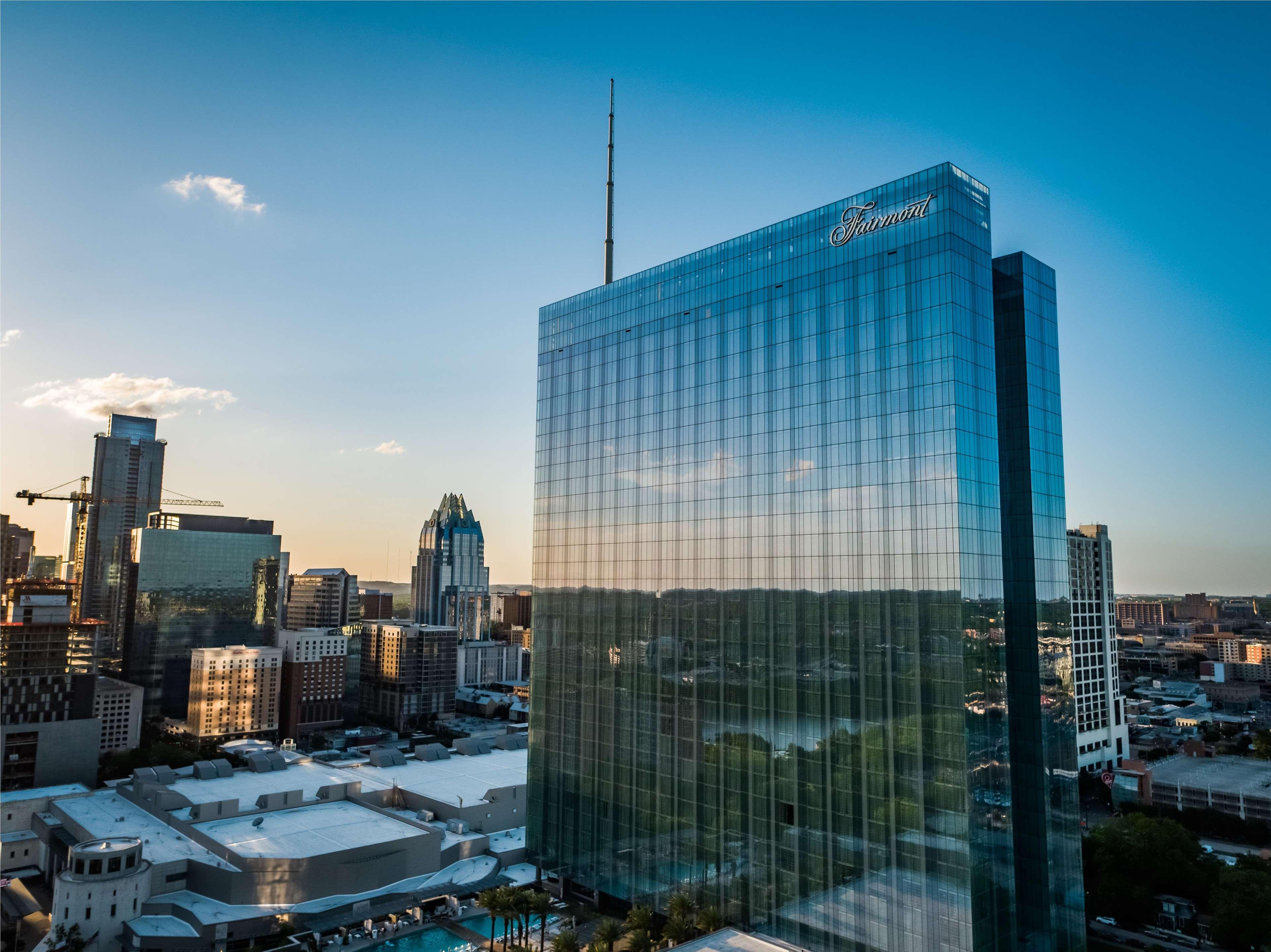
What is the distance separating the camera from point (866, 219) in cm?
6438

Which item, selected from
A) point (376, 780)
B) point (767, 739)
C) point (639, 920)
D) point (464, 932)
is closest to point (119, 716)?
point (376, 780)

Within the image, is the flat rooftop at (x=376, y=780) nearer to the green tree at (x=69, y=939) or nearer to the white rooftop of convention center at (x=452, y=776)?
the white rooftop of convention center at (x=452, y=776)

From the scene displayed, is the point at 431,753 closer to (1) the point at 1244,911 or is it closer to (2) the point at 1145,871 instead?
(2) the point at 1145,871

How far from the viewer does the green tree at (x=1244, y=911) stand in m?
78.2

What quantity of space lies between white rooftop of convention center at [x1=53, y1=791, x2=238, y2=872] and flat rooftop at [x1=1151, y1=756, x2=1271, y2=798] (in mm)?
140364

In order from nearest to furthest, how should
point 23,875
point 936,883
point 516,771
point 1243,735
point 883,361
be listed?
point 936,883 < point 883,361 < point 23,875 < point 516,771 < point 1243,735

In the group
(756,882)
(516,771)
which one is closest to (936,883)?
(756,882)

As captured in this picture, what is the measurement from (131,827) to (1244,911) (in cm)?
13056

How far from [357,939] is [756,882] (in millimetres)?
47715

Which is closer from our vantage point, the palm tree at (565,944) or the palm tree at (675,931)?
the palm tree at (565,944)

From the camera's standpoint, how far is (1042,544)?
62.1 meters

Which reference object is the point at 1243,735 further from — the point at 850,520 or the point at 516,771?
the point at 850,520

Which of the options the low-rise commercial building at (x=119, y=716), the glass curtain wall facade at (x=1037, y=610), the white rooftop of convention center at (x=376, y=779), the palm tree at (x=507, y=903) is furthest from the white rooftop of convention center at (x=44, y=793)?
the glass curtain wall facade at (x=1037, y=610)

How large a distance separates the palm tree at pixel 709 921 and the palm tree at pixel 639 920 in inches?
162
